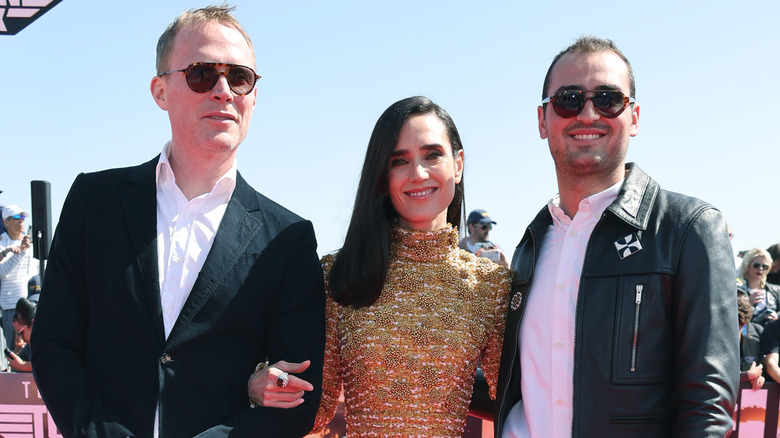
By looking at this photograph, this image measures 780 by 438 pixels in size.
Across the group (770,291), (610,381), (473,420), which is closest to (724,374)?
(610,381)

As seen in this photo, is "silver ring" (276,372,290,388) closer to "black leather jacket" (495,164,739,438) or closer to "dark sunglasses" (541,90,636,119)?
"black leather jacket" (495,164,739,438)

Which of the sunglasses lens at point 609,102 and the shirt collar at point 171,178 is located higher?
the sunglasses lens at point 609,102

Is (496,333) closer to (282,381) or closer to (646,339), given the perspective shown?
(646,339)

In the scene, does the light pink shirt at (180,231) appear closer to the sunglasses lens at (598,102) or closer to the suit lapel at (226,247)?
the suit lapel at (226,247)

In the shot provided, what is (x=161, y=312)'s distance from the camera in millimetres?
2426

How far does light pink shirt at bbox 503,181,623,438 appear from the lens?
8.79 ft

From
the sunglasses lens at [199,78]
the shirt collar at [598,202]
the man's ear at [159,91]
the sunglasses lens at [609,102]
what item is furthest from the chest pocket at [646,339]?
the man's ear at [159,91]

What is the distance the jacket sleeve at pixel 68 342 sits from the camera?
Result: 7.70 ft

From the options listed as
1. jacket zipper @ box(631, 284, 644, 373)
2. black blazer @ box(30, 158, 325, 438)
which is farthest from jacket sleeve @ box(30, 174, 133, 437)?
jacket zipper @ box(631, 284, 644, 373)

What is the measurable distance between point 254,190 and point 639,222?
156cm

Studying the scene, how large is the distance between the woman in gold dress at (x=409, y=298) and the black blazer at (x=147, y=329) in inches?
20.7

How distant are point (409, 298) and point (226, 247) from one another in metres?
1.02

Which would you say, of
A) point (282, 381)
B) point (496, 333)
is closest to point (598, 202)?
point (496, 333)

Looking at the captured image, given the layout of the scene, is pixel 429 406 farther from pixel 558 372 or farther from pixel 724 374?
pixel 724 374
